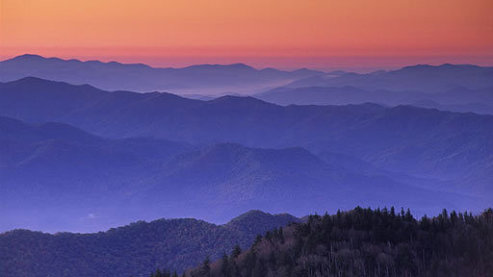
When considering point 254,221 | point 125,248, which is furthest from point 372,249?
point 254,221

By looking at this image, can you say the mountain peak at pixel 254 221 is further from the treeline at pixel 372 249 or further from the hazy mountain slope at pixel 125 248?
the treeline at pixel 372 249

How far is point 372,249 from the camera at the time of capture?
28875 mm

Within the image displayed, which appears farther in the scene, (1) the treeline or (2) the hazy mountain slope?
(2) the hazy mountain slope

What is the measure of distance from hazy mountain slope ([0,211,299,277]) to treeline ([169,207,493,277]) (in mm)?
26249

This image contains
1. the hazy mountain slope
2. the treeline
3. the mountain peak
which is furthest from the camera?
the mountain peak

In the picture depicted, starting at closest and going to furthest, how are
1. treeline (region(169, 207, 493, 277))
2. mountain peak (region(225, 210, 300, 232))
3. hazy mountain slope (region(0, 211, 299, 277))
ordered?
treeline (region(169, 207, 493, 277)) < hazy mountain slope (region(0, 211, 299, 277)) < mountain peak (region(225, 210, 300, 232))

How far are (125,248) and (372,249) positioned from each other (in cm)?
3705

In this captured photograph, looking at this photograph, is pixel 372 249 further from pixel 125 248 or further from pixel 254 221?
pixel 254 221

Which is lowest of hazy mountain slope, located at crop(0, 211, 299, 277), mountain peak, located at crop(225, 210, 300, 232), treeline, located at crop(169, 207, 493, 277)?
treeline, located at crop(169, 207, 493, 277)

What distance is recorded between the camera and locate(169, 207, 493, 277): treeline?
26.6 m

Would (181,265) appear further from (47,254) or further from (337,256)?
(337,256)

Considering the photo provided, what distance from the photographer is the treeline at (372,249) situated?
1046 inches

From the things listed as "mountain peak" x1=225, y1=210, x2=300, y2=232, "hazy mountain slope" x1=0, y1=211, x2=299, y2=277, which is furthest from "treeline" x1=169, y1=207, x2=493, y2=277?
"mountain peak" x1=225, y1=210, x2=300, y2=232

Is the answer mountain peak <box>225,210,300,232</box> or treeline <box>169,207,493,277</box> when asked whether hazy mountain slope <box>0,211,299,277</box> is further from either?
treeline <box>169,207,493,277</box>
